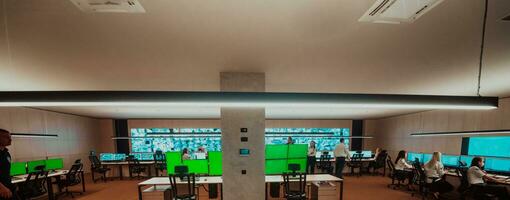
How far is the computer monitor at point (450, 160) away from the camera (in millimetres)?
6501

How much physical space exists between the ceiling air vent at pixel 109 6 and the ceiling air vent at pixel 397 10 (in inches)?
67.5

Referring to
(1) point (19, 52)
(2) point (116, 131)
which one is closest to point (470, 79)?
(1) point (19, 52)

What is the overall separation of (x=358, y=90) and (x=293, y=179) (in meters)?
2.48

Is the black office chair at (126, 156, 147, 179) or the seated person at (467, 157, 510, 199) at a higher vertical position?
the seated person at (467, 157, 510, 199)

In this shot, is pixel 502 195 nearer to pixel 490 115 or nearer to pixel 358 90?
pixel 490 115

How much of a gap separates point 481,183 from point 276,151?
4.58 metres

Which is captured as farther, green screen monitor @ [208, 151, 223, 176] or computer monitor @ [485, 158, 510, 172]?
computer monitor @ [485, 158, 510, 172]

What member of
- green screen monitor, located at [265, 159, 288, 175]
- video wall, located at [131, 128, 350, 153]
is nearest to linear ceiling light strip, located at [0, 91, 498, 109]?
green screen monitor, located at [265, 159, 288, 175]

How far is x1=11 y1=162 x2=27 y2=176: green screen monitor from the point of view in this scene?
580 cm

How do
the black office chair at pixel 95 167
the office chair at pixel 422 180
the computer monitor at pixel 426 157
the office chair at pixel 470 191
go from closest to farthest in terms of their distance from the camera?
1. the office chair at pixel 470 191
2. the office chair at pixel 422 180
3. the computer monitor at pixel 426 157
4. the black office chair at pixel 95 167

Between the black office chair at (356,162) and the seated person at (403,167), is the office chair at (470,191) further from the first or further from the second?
the black office chair at (356,162)

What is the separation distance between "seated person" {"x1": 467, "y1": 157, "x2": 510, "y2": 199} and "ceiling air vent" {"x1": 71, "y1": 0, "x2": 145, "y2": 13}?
22.2ft

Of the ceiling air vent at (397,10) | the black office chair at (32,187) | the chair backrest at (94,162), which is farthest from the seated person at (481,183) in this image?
the chair backrest at (94,162)

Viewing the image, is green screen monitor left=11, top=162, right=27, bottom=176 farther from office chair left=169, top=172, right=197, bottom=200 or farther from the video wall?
office chair left=169, top=172, right=197, bottom=200
